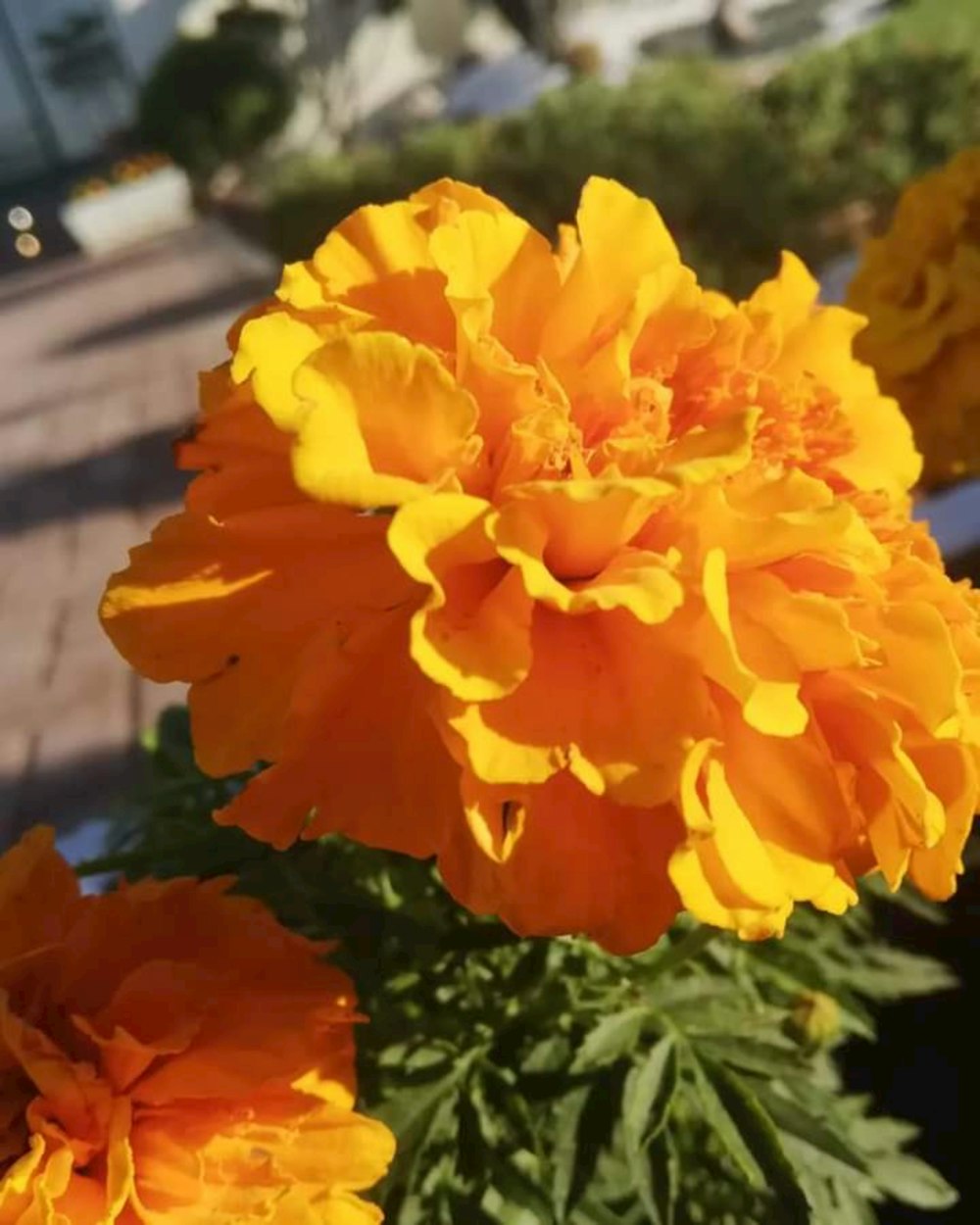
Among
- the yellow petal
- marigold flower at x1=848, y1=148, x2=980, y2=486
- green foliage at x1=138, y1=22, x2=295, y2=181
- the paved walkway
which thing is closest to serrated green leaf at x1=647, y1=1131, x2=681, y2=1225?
the yellow petal

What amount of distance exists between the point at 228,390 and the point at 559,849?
0.82 ft

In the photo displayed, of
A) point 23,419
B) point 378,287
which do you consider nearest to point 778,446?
point 378,287

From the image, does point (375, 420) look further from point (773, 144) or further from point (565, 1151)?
point (773, 144)

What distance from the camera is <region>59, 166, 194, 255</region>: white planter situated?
12.3m

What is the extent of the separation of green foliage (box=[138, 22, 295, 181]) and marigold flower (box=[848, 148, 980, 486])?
1154cm

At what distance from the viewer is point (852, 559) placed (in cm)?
59

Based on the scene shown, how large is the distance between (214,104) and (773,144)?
8.66m

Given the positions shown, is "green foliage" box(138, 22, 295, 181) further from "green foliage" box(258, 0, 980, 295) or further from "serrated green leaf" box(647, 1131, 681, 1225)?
"serrated green leaf" box(647, 1131, 681, 1225)

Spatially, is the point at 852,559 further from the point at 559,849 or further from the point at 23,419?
the point at 23,419

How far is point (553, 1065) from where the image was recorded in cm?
84

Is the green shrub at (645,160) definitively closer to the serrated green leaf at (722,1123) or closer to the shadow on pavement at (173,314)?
the shadow on pavement at (173,314)

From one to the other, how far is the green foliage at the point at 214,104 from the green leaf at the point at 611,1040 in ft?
40.4

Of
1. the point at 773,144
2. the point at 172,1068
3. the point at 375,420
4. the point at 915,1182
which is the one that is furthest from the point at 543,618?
the point at 773,144

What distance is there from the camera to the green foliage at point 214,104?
12.2 m
